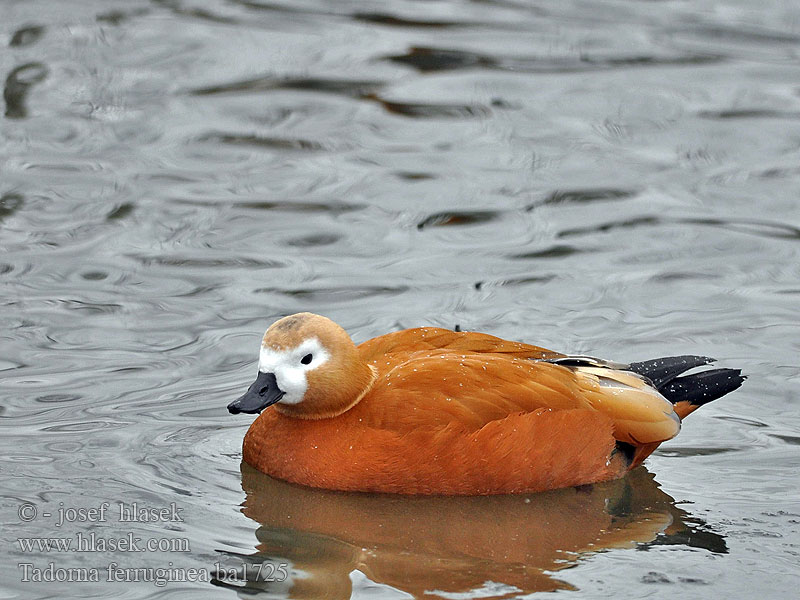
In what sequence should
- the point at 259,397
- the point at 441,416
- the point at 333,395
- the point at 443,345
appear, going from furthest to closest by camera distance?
the point at 443,345 < the point at 333,395 < the point at 441,416 < the point at 259,397

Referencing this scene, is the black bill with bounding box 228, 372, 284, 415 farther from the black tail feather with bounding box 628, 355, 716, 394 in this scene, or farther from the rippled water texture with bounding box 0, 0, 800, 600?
the black tail feather with bounding box 628, 355, 716, 394

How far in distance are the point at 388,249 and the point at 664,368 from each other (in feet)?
10.7

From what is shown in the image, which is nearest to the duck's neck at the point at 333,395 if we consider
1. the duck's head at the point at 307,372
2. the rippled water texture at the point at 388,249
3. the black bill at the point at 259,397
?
the duck's head at the point at 307,372

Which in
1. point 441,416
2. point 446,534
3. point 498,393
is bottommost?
point 446,534

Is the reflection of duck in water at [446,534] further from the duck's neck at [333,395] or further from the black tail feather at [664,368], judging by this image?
the black tail feather at [664,368]

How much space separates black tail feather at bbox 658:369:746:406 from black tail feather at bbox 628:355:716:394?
0.04 meters

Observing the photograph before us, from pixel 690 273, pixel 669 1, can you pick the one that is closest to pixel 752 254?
pixel 690 273

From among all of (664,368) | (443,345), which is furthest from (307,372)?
(664,368)

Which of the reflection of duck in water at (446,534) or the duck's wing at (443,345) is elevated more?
the duck's wing at (443,345)

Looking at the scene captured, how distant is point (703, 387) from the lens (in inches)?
292

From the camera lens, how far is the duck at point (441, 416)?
6906 millimetres

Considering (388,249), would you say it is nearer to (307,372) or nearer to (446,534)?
(307,372)

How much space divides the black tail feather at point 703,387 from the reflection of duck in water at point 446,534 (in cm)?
48

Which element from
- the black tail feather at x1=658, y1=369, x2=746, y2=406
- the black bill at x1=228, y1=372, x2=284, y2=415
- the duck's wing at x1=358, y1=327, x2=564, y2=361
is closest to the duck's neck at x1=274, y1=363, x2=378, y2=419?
the black bill at x1=228, y1=372, x2=284, y2=415
